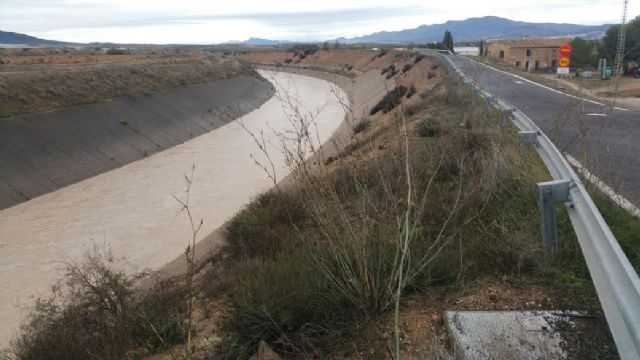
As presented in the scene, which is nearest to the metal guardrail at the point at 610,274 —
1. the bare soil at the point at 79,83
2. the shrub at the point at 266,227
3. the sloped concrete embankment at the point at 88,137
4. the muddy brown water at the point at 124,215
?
the shrub at the point at 266,227

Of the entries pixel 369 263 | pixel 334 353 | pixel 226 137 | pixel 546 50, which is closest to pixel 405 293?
pixel 369 263

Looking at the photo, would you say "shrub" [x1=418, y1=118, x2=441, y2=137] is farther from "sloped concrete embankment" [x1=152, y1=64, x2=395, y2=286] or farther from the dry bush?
the dry bush

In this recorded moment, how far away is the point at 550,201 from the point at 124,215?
47.8 ft

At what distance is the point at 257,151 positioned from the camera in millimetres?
26000

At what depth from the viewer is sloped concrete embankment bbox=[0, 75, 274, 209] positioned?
1962 cm

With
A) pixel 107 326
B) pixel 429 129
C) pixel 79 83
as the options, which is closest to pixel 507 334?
pixel 107 326

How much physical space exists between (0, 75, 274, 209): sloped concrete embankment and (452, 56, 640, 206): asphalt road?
25.8 ft

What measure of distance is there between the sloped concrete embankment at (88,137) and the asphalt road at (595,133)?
25.8 ft

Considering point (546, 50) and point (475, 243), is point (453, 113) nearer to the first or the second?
point (475, 243)

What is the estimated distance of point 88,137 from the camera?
79.8 feet

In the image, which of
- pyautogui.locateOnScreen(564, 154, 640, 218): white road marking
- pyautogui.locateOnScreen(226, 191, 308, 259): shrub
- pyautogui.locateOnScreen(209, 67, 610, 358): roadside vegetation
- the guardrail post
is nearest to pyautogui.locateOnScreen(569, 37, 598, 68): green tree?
pyautogui.locateOnScreen(226, 191, 308, 259): shrub

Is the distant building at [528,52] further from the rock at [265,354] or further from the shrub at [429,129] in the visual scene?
the rock at [265,354]

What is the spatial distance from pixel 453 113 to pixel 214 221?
7.31 m

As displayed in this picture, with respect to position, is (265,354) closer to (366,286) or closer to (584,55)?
(366,286)
